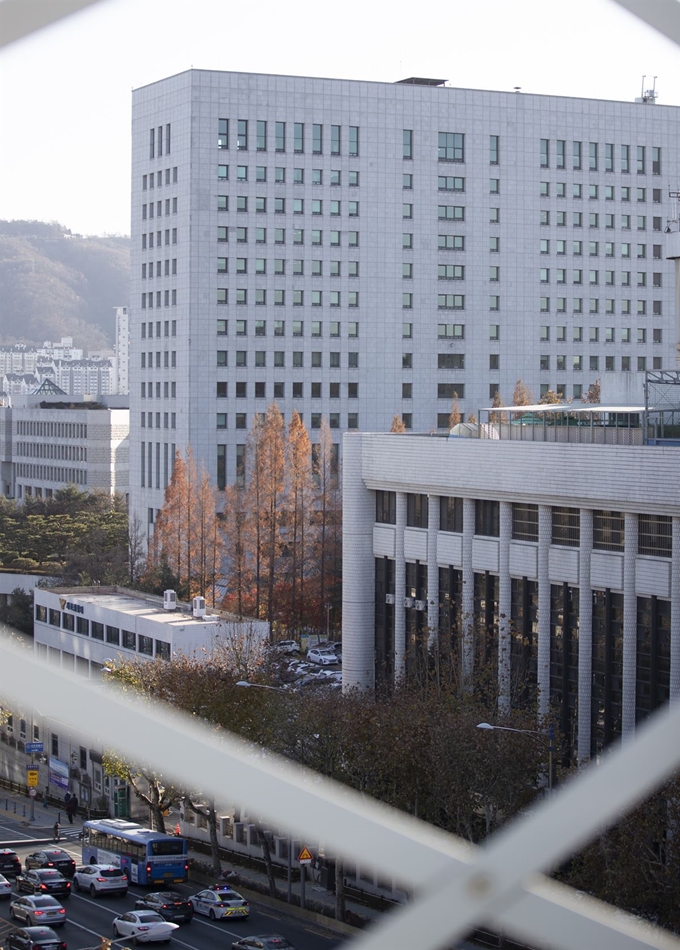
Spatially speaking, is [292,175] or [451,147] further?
Answer: [451,147]

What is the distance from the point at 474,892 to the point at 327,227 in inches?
1691

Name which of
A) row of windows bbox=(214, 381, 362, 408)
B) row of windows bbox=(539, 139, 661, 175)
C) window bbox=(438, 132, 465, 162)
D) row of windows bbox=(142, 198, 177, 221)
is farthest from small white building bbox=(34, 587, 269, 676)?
row of windows bbox=(539, 139, 661, 175)

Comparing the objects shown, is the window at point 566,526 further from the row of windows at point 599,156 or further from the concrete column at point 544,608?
the row of windows at point 599,156

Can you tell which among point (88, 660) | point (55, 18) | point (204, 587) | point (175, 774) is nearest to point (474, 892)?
point (175, 774)

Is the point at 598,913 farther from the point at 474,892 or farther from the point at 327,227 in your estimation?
the point at 327,227

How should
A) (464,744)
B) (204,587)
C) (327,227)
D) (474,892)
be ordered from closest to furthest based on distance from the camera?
(474,892)
(464,744)
(204,587)
(327,227)

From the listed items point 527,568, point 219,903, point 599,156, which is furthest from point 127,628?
point 599,156

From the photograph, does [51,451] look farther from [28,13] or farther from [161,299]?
[28,13]

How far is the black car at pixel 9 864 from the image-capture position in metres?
19.5

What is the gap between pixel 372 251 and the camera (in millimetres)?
43656

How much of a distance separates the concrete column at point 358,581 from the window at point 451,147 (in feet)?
83.5

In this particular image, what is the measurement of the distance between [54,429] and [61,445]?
925 millimetres

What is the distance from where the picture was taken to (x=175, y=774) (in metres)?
0.85

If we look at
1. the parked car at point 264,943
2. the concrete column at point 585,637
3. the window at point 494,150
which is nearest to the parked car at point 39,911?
the parked car at point 264,943
